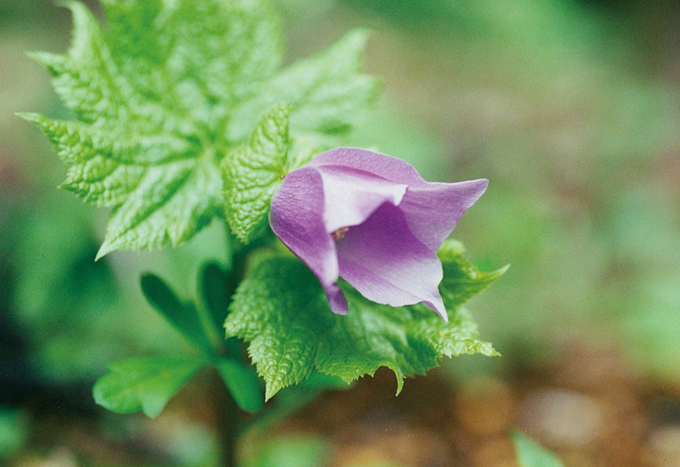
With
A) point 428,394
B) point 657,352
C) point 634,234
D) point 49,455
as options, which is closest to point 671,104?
point 634,234

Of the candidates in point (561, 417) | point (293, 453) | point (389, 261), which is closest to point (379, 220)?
point (389, 261)

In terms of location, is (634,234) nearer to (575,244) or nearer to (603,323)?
(575,244)

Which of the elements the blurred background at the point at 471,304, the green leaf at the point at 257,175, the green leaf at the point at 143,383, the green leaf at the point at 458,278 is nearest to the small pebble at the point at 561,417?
the blurred background at the point at 471,304

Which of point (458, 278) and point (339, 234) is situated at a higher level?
point (339, 234)

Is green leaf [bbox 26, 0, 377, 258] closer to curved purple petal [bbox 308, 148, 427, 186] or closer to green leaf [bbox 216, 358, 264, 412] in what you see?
curved purple petal [bbox 308, 148, 427, 186]

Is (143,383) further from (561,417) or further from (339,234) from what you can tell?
(561,417)

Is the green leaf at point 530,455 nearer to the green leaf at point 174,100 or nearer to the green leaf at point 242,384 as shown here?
the green leaf at point 242,384
